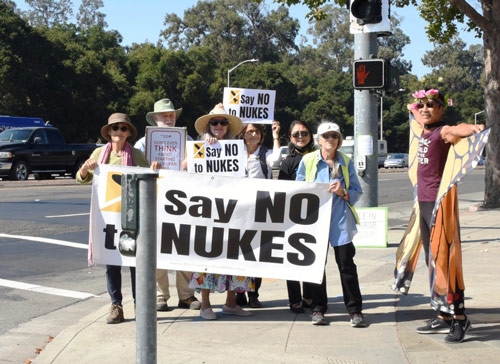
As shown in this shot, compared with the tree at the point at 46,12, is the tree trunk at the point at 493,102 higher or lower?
lower

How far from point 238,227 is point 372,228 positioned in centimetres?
504

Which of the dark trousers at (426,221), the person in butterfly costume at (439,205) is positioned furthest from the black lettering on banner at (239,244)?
the dark trousers at (426,221)

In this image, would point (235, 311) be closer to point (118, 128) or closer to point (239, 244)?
point (239, 244)

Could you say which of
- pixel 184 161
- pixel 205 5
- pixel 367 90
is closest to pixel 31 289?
pixel 184 161

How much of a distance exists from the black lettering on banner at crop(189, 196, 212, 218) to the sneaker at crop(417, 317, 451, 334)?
2.03 m

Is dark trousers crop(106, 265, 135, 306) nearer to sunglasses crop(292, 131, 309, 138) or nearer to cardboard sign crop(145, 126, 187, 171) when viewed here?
cardboard sign crop(145, 126, 187, 171)

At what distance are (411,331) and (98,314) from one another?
2.84 m

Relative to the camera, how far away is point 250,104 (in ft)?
31.5

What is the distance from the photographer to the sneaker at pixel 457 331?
18.3ft

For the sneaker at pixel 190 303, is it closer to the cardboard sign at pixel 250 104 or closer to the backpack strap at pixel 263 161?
the backpack strap at pixel 263 161

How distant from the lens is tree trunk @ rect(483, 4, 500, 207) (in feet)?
57.7

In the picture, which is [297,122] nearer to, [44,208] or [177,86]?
[44,208]

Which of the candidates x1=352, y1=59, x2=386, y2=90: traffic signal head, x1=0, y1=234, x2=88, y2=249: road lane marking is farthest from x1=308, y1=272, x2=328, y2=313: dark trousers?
x1=0, y1=234, x2=88, y2=249: road lane marking

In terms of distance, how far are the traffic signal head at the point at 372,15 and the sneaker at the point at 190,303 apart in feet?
15.2
